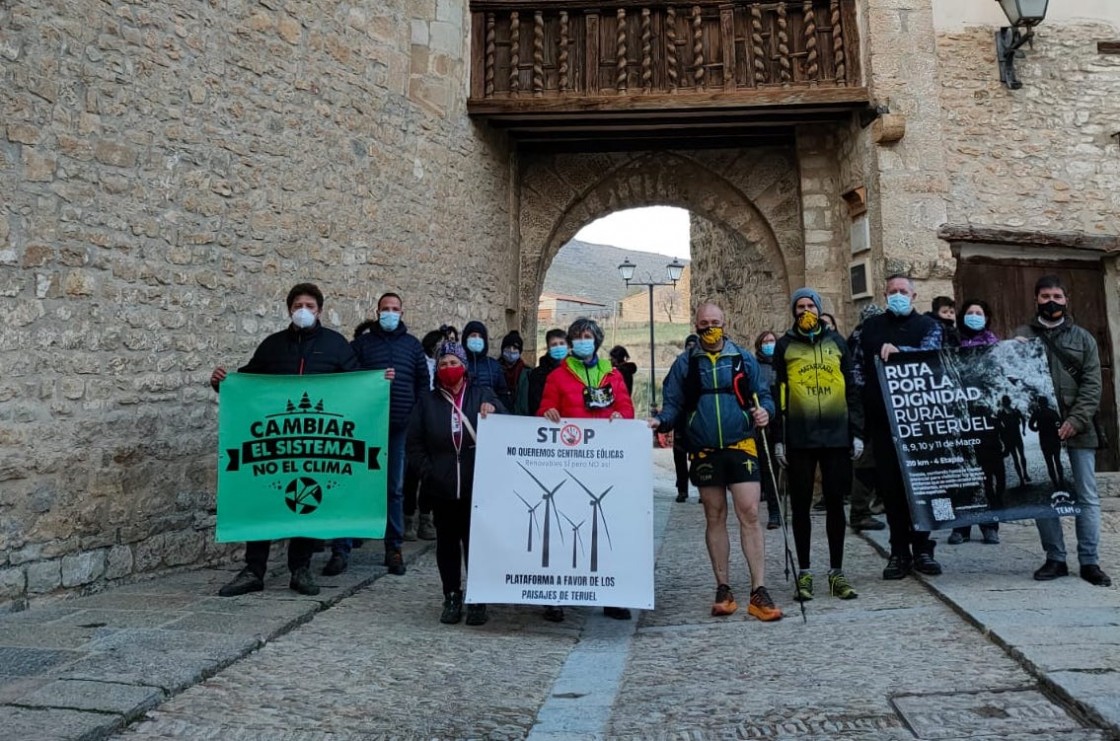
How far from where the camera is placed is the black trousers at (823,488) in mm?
4535

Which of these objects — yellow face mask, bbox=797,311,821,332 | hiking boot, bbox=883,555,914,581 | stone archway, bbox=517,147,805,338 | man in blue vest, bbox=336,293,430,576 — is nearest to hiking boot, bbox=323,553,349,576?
man in blue vest, bbox=336,293,430,576

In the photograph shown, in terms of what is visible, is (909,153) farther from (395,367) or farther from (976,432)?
(395,367)

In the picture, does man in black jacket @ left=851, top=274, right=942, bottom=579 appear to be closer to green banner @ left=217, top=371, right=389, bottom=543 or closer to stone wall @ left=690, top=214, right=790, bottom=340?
green banner @ left=217, top=371, right=389, bottom=543

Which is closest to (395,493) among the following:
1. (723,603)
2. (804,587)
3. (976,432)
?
(723,603)

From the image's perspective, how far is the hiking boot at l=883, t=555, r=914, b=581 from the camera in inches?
191

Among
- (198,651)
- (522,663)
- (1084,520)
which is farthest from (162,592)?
(1084,520)

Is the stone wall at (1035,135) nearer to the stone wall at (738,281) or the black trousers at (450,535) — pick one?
the stone wall at (738,281)

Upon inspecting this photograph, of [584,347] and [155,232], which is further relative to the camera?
[155,232]

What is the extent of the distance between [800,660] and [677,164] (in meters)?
8.11

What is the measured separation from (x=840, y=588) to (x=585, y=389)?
168cm

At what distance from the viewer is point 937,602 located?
4238mm

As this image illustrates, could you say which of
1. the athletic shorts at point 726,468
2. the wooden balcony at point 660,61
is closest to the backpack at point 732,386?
the athletic shorts at point 726,468

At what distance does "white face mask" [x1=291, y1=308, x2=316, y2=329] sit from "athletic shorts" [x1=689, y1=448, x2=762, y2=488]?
7.52ft

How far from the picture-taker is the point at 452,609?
14.0ft
